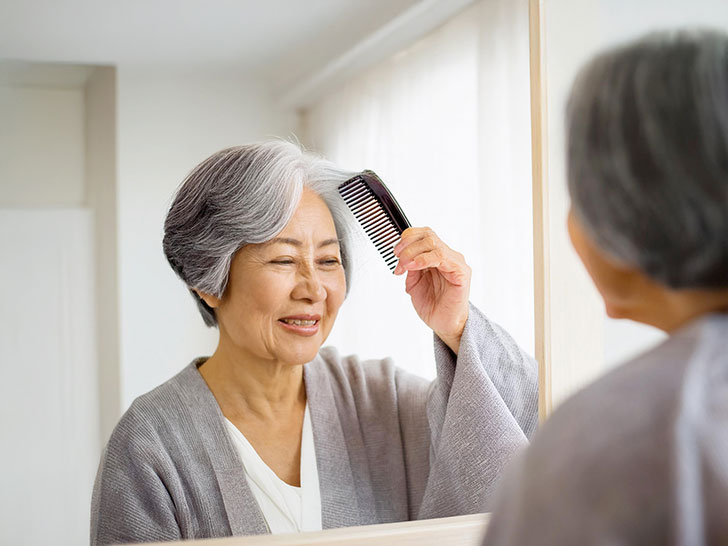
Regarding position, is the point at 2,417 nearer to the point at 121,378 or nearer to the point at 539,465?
the point at 121,378

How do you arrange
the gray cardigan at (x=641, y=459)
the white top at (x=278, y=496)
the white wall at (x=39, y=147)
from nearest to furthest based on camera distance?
the gray cardigan at (x=641, y=459)
the white wall at (x=39, y=147)
the white top at (x=278, y=496)

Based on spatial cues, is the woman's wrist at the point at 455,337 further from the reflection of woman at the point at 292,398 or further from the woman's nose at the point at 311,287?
the woman's nose at the point at 311,287

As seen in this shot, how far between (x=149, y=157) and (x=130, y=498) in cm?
32

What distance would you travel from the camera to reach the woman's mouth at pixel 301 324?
0.79 meters

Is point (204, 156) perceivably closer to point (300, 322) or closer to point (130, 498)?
point (300, 322)

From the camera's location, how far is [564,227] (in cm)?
87

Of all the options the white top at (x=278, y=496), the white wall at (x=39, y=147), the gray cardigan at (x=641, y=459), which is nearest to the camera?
the gray cardigan at (x=641, y=459)

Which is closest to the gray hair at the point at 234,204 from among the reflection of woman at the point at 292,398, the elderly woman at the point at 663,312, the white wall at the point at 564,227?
the reflection of woman at the point at 292,398

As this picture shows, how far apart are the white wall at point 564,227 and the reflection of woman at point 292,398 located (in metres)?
0.06

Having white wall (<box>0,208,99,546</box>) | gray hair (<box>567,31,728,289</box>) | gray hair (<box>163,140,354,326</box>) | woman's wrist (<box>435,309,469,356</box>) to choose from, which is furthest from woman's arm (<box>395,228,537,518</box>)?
gray hair (<box>567,31,728,289</box>)

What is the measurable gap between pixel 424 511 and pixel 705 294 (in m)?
0.58

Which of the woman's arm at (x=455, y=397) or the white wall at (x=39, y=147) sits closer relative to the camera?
the white wall at (x=39, y=147)

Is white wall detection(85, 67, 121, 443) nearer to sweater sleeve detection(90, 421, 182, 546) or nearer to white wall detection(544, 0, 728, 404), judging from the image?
sweater sleeve detection(90, 421, 182, 546)

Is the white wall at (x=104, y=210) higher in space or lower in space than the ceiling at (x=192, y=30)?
lower
